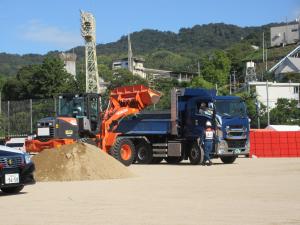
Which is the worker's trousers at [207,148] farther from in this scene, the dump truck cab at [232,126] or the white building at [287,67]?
the white building at [287,67]

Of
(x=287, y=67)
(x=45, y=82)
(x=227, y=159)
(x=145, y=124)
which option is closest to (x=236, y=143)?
(x=227, y=159)

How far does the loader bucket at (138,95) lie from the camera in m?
29.5

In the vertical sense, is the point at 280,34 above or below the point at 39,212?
above

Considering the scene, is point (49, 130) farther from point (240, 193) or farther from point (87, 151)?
point (240, 193)

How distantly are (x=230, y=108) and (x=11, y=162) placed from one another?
1468 centimetres

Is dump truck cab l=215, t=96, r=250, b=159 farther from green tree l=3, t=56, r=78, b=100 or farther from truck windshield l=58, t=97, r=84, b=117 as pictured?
green tree l=3, t=56, r=78, b=100

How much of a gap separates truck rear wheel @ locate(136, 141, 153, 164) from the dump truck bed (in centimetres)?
63

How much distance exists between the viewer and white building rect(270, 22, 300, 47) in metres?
155

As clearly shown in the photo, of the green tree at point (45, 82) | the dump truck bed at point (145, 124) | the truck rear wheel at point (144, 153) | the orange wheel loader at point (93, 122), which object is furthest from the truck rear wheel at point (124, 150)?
the green tree at point (45, 82)

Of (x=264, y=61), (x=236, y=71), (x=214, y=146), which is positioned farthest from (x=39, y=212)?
(x=264, y=61)

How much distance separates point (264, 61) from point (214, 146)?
4643 inches

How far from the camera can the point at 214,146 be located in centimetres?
2739

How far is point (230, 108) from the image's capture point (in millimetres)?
27938

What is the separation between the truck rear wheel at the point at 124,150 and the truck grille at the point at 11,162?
41.9 feet
